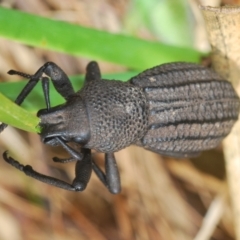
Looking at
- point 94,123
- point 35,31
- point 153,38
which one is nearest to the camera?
point 94,123

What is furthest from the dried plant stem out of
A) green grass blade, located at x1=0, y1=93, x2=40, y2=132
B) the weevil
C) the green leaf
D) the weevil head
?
green grass blade, located at x1=0, y1=93, x2=40, y2=132

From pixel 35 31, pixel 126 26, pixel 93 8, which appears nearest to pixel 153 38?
pixel 126 26

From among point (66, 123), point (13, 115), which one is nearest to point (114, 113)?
point (66, 123)

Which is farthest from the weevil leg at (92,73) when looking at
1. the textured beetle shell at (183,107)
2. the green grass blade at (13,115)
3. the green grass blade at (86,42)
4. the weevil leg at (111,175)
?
the green grass blade at (13,115)

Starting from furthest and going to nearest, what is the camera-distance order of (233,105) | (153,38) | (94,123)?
(153,38) < (233,105) < (94,123)

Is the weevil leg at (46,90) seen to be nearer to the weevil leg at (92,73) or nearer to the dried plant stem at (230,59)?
the weevil leg at (92,73)

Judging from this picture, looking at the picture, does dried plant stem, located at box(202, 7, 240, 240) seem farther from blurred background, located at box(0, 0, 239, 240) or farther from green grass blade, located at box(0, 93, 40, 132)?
green grass blade, located at box(0, 93, 40, 132)

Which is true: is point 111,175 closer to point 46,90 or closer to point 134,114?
point 134,114

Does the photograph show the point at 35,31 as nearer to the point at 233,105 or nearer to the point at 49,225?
the point at 233,105
